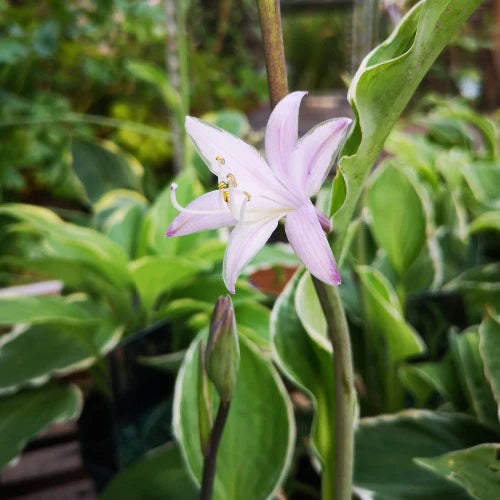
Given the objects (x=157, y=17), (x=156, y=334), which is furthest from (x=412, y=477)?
(x=157, y=17)

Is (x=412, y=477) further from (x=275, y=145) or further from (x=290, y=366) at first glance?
(x=275, y=145)

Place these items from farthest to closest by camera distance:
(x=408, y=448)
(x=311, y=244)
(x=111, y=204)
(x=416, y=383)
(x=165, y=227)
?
(x=111, y=204), (x=165, y=227), (x=416, y=383), (x=408, y=448), (x=311, y=244)

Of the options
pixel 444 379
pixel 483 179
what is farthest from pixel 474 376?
pixel 483 179

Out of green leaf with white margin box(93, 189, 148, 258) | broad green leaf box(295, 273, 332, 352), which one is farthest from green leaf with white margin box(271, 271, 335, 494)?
green leaf with white margin box(93, 189, 148, 258)

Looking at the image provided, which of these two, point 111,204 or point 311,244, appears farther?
point 111,204

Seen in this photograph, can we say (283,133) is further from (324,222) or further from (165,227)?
(165,227)

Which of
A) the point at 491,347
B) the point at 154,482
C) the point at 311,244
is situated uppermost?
the point at 311,244

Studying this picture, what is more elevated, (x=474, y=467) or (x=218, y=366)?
(x=218, y=366)
